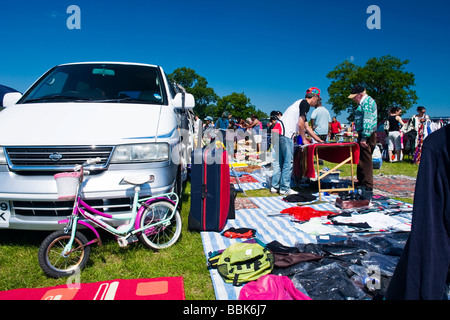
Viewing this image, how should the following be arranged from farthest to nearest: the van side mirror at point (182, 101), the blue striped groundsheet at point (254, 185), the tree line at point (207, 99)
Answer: the tree line at point (207, 99)
the blue striped groundsheet at point (254, 185)
the van side mirror at point (182, 101)

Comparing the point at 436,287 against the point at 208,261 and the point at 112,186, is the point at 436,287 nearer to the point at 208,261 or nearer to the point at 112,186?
the point at 208,261

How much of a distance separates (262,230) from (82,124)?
2700mm

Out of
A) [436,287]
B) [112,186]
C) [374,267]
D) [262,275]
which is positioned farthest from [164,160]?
[436,287]

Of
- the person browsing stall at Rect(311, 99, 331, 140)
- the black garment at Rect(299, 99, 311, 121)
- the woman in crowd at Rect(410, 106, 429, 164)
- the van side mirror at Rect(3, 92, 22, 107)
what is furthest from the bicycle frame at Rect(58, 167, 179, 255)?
the woman in crowd at Rect(410, 106, 429, 164)

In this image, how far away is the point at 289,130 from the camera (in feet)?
20.4

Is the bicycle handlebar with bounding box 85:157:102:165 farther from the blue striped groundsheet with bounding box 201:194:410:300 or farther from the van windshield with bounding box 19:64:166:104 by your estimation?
the blue striped groundsheet with bounding box 201:194:410:300

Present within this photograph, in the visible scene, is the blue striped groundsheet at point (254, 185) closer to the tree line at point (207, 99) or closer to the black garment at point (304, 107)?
the black garment at point (304, 107)

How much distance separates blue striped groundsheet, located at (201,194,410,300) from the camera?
2.63m

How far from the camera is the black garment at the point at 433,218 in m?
1.24

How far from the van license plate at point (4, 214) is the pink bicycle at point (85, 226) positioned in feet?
2.01

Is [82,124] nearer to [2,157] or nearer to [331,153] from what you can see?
[2,157]

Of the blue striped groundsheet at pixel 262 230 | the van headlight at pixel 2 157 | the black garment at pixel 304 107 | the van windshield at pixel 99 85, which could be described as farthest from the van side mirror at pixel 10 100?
the black garment at pixel 304 107

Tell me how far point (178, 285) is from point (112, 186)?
3.91 feet

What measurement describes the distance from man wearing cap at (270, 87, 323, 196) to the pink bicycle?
11.5 feet
